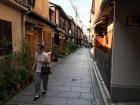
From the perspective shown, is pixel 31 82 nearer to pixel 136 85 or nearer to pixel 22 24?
pixel 22 24

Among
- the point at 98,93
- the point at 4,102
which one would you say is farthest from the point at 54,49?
the point at 4,102

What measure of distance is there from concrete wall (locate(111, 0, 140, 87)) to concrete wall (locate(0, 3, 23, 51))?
4.55 metres

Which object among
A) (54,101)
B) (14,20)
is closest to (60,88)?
(54,101)

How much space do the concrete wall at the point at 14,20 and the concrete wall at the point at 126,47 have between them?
14.9 feet

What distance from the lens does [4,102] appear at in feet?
27.9

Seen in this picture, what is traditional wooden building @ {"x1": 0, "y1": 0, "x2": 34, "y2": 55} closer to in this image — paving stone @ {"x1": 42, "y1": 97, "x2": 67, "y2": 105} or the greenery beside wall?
the greenery beside wall

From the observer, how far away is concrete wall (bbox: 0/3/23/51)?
407 inches

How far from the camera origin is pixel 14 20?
11688 millimetres

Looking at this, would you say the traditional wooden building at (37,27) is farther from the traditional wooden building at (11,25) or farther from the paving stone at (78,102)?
the paving stone at (78,102)

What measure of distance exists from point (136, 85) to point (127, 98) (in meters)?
0.52

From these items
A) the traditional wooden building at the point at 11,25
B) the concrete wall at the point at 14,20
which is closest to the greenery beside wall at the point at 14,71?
the traditional wooden building at the point at 11,25

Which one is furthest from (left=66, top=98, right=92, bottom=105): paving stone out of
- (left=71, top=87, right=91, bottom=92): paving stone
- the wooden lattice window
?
the wooden lattice window

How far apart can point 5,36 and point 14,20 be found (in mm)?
1652

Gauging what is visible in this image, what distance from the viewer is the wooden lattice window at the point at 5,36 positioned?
9.57 meters
